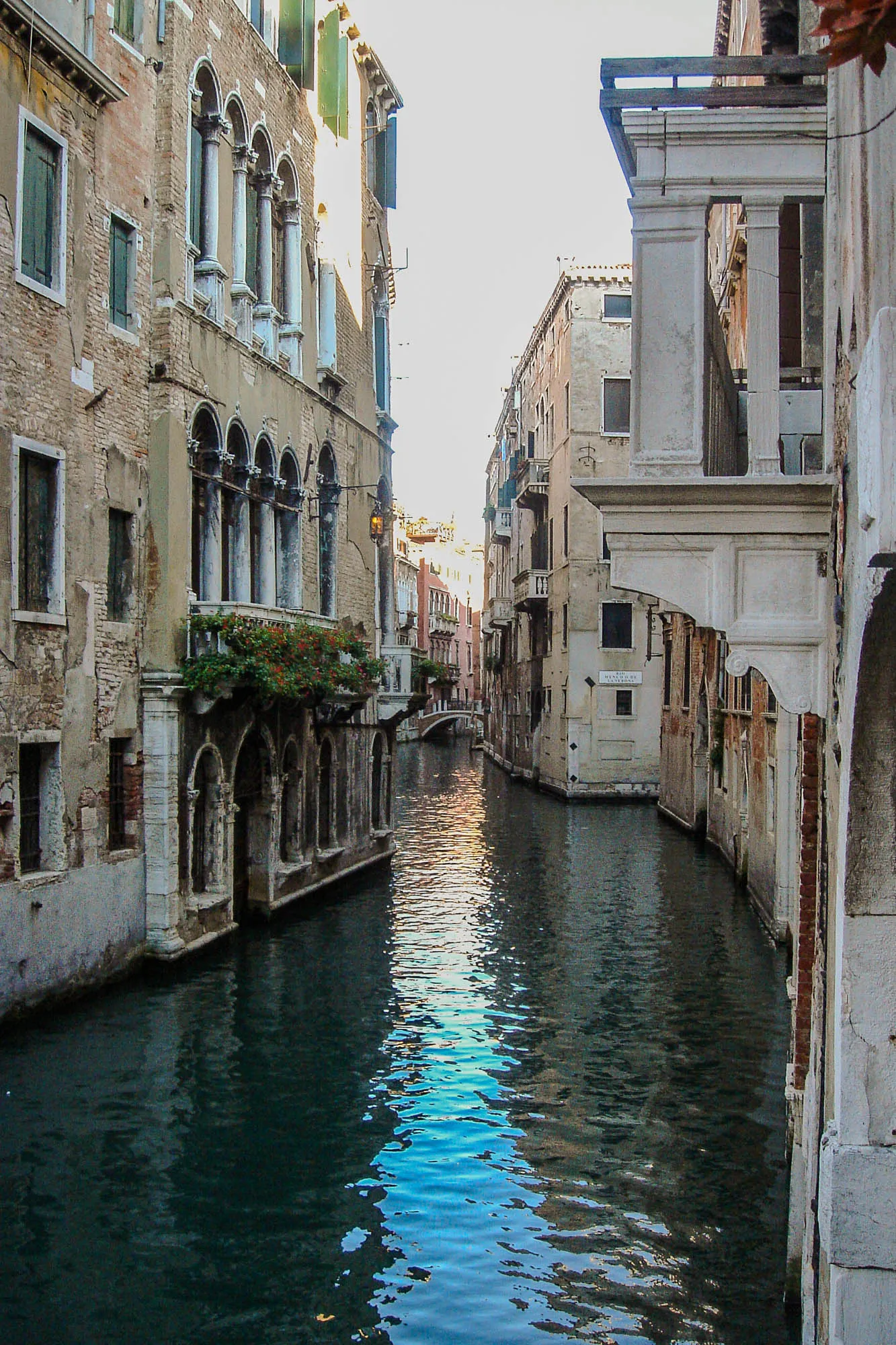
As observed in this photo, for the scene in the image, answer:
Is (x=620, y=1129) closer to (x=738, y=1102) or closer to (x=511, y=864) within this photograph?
(x=738, y=1102)

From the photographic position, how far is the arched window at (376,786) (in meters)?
21.6

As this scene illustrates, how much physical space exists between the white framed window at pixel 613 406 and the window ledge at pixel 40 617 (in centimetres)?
2487

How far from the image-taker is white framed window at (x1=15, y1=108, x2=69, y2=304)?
11.1 metres

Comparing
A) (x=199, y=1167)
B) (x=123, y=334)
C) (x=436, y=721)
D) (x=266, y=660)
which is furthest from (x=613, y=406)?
(x=436, y=721)

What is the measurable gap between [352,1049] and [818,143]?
7.86 meters

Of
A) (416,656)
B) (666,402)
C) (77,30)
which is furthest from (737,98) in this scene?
(416,656)

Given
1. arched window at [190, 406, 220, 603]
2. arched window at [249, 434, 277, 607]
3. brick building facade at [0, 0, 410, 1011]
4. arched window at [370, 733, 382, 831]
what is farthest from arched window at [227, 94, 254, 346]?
arched window at [370, 733, 382, 831]

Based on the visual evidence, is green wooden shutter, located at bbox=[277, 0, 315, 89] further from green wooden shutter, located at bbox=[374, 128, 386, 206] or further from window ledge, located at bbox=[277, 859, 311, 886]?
window ledge, located at bbox=[277, 859, 311, 886]

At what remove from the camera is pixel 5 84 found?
10766mm

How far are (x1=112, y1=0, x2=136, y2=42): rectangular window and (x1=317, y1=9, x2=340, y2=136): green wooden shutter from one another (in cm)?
597

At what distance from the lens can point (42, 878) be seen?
11.3 metres

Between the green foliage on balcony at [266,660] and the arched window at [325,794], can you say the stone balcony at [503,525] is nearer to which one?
the arched window at [325,794]

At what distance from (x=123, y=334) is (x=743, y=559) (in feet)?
30.1

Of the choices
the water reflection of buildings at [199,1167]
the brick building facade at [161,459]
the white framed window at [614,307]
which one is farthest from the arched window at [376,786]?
the white framed window at [614,307]
